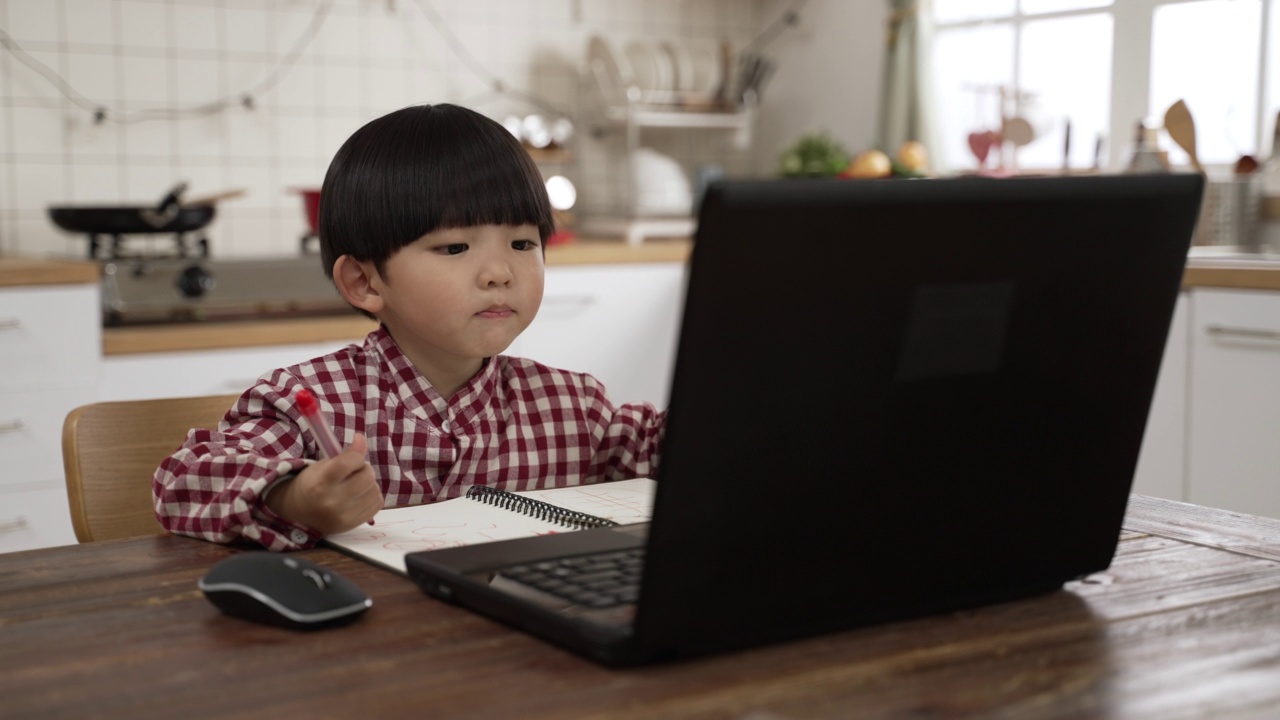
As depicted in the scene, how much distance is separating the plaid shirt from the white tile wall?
2123mm

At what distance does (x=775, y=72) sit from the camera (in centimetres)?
404

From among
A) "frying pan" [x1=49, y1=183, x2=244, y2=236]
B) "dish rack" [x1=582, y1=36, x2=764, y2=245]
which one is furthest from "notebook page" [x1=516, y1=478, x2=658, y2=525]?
"dish rack" [x1=582, y1=36, x2=764, y2=245]

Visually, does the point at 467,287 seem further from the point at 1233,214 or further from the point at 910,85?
the point at 910,85

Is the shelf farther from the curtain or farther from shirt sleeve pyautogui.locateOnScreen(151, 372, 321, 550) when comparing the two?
shirt sleeve pyautogui.locateOnScreen(151, 372, 321, 550)

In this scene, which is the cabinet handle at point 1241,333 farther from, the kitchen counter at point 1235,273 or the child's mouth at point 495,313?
the child's mouth at point 495,313

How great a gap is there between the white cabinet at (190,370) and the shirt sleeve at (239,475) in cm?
151

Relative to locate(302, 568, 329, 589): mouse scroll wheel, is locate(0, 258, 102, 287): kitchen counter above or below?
above

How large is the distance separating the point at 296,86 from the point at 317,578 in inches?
110

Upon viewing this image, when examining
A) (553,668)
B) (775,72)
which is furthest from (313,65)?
(553,668)

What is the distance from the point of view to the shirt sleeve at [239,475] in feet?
2.92

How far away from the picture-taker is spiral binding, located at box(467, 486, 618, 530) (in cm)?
93

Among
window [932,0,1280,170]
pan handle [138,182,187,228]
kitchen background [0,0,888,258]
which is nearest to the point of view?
pan handle [138,182,187,228]

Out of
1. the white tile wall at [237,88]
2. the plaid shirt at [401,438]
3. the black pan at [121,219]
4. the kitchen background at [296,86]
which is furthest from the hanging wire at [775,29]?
the plaid shirt at [401,438]

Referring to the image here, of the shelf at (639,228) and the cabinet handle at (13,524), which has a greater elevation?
the shelf at (639,228)
